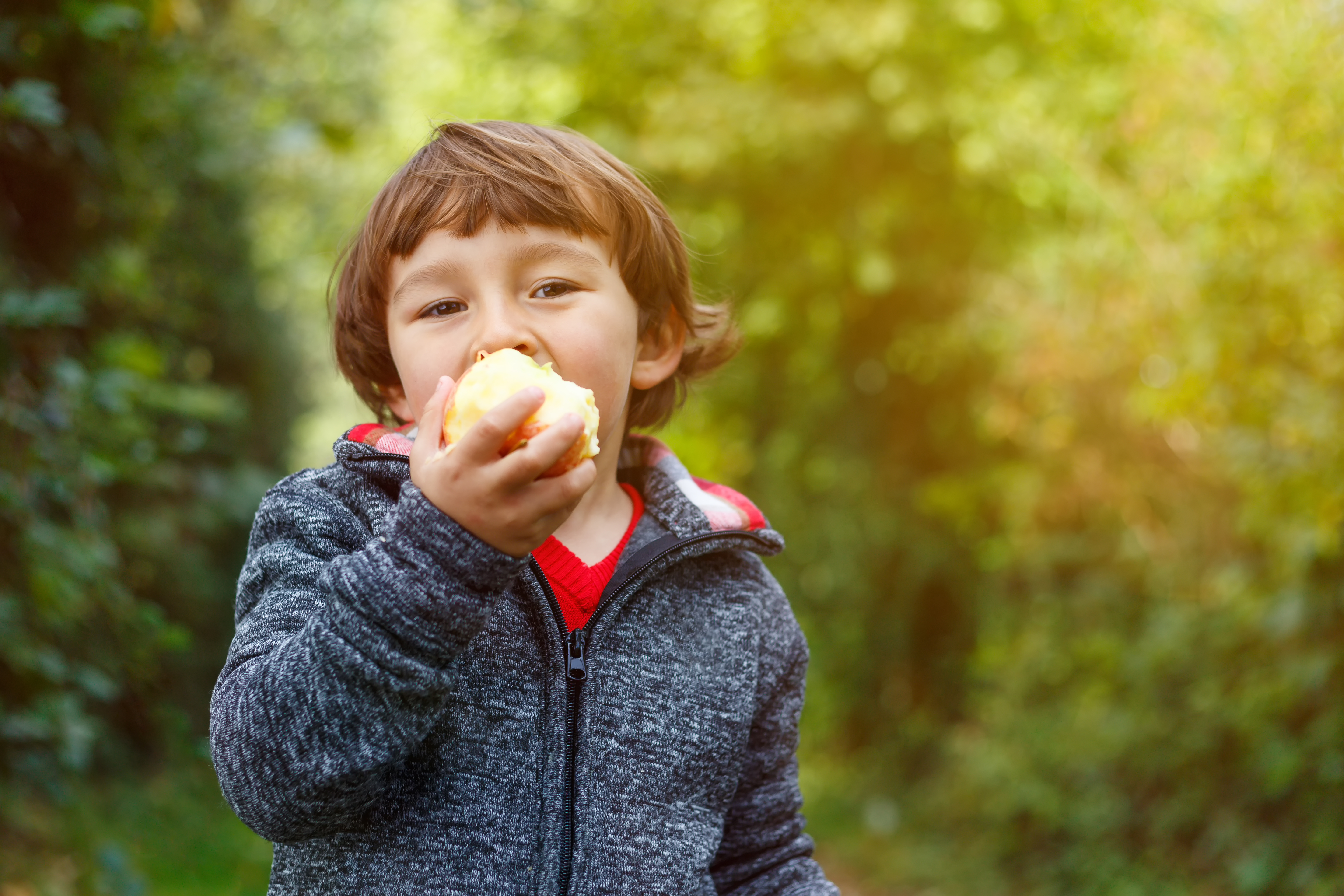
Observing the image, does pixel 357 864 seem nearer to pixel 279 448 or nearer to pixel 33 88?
pixel 33 88

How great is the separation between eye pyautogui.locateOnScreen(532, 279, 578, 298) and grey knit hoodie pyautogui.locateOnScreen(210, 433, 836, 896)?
0.93 feet

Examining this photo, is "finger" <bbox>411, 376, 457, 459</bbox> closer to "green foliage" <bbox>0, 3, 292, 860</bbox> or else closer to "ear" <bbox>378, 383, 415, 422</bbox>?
"ear" <bbox>378, 383, 415, 422</bbox>

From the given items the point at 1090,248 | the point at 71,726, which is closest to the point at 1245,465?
the point at 1090,248

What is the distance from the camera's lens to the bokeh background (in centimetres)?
279

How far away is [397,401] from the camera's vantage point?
174cm

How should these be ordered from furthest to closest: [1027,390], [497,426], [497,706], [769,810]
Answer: [1027,390], [769,810], [497,706], [497,426]

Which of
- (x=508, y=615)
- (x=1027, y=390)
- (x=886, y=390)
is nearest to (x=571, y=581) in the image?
(x=508, y=615)

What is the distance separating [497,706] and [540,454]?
39 centimetres

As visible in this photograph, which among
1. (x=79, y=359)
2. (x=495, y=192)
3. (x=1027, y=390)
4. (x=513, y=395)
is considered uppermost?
(x=1027, y=390)

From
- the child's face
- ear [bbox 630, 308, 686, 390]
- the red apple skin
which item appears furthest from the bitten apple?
ear [bbox 630, 308, 686, 390]

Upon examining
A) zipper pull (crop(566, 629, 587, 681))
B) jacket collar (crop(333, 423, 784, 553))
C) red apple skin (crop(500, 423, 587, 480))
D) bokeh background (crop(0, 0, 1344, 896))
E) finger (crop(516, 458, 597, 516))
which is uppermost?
bokeh background (crop(0, 0, 1344, 896))

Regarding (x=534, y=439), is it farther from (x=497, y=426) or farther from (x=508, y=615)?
(x=508, y=615)

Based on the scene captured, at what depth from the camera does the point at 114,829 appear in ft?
15.3

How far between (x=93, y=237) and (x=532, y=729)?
2.36 meters
